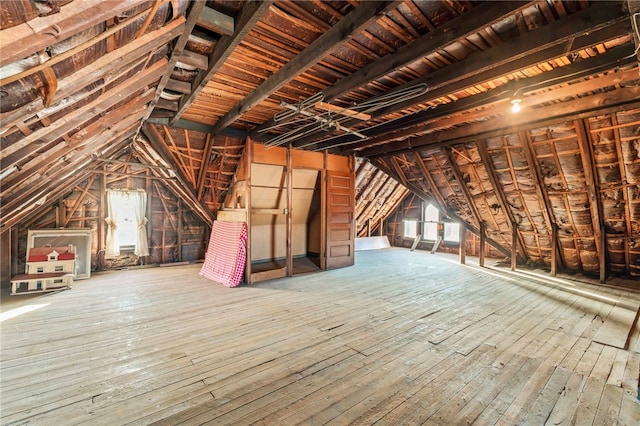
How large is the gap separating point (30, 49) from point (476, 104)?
4.46 m

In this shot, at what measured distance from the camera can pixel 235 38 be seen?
227cm

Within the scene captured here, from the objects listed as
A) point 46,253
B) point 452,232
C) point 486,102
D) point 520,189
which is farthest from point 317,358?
point 452,232

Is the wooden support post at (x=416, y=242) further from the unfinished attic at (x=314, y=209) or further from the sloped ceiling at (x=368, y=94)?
the sloped ceiling at (x=368, y=94)

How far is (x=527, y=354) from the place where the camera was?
2857mm

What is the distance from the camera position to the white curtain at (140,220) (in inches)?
282

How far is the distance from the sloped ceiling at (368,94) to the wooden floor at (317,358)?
1739 mm

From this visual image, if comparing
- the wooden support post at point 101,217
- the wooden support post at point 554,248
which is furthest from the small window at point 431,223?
the wooden support post at point 101,217

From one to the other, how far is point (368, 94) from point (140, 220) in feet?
21.9

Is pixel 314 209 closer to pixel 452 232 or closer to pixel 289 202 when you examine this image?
pixel 289 202

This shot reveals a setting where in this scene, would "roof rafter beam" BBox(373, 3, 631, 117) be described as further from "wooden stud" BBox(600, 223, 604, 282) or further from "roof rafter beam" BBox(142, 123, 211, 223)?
"wooden stud" BBox(600, 223, 604, 282)

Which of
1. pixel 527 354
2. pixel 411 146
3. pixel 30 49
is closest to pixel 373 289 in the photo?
pixel 527 354

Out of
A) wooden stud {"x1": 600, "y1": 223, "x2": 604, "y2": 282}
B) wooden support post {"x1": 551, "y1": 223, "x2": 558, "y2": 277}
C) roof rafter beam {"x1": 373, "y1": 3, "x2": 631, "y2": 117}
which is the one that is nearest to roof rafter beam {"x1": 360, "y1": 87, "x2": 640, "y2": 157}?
roof rafter beam {"x1": 373, "y1": 3, "x2": 631, "y2": 117}

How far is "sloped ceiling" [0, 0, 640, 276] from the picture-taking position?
1.59m

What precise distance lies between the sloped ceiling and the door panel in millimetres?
850
